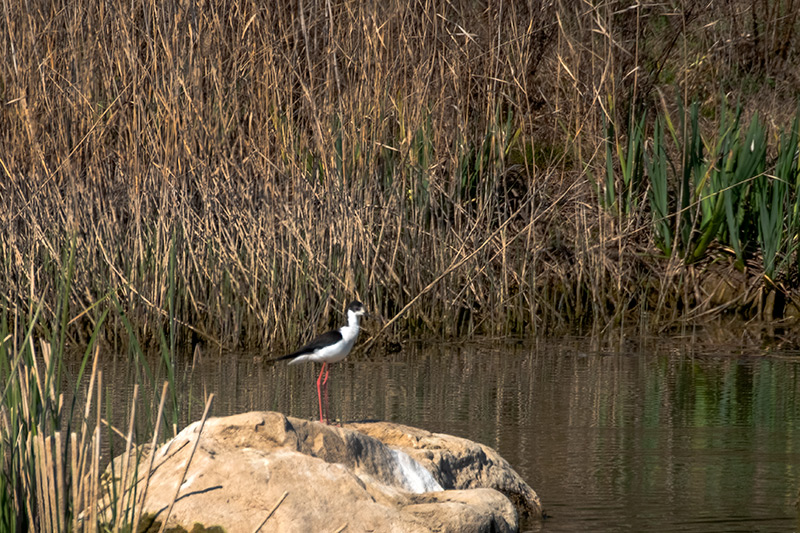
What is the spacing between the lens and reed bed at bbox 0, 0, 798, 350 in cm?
808

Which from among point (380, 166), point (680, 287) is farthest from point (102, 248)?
point (680, 287)

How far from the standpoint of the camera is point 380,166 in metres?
8.90

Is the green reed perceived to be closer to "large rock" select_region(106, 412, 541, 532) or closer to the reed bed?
the reed bed

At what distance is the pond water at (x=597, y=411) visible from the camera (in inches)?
186

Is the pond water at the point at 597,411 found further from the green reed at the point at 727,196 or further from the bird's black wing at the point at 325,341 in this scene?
the green reed at the point at 727,196

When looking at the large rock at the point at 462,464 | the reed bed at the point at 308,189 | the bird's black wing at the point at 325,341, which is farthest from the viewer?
the reed bed at the point at 308,189

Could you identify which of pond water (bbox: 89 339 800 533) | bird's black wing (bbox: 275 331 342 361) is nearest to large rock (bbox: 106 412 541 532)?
pond water (bbox: 89 339 800 533)

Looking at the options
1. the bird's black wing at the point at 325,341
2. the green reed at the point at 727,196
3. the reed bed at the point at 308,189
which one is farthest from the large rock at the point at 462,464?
the green reed at the point at 727,196

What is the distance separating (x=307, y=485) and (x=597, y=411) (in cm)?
273

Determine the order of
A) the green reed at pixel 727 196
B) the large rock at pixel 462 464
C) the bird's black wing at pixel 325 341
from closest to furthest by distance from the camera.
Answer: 1. the large rock at pixel 462 464
2. the bird's black wing at pixel 325 341
3. the green reed at pixel 727 196

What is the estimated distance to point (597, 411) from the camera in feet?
21.3

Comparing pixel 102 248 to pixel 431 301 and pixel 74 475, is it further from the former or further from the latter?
pixel 74 475

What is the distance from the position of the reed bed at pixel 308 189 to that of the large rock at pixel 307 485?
127 inches

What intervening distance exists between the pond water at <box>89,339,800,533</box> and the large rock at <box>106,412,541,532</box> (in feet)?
1.16
